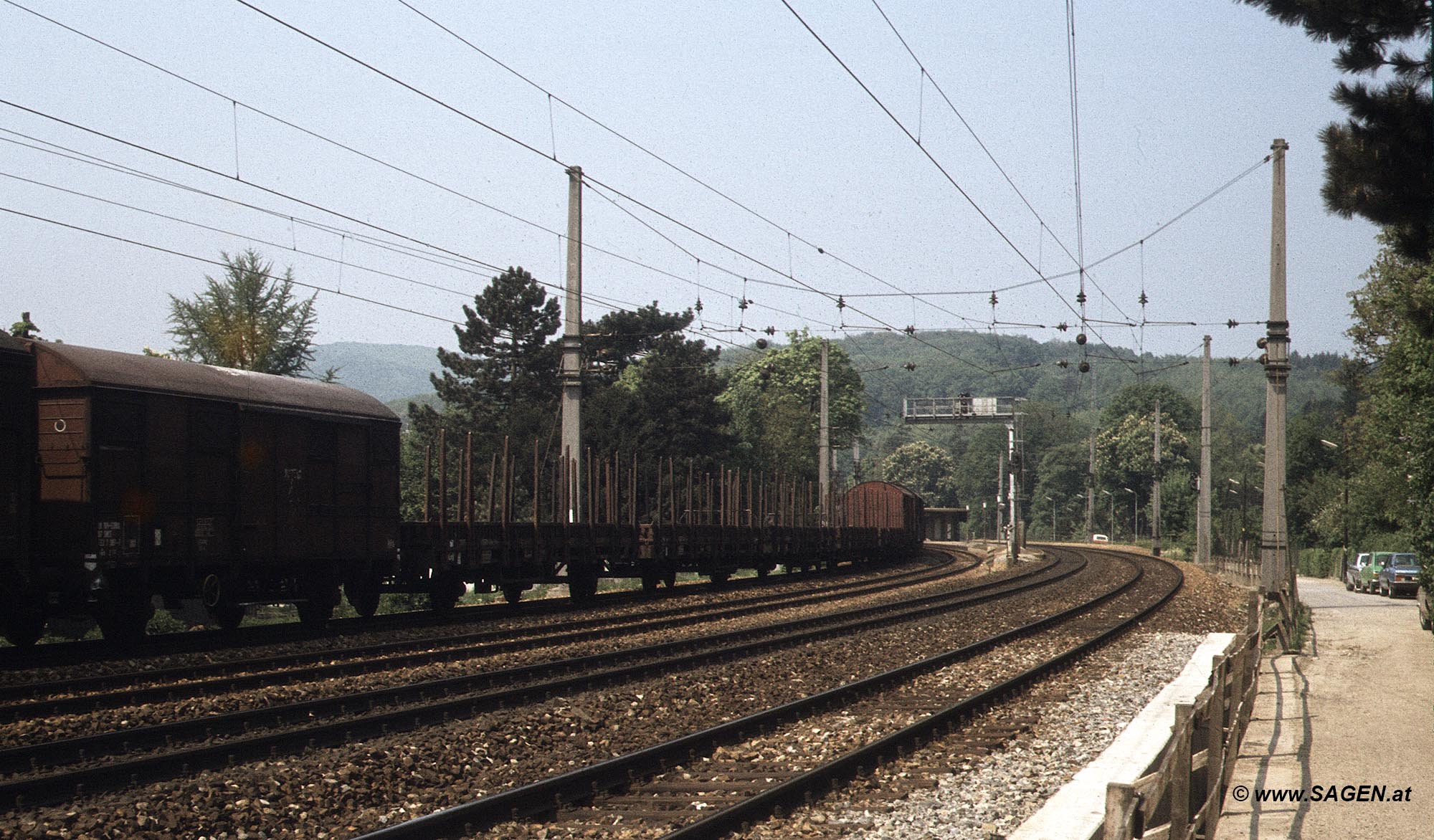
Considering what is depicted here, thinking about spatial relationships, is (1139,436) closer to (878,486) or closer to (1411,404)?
(878,486)

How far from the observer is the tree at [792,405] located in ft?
276

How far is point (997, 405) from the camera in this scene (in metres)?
79.7

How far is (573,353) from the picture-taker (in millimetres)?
29312

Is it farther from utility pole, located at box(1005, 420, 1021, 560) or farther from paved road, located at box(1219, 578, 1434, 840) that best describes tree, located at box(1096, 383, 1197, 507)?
paved road, located at box(1219, 578, 1434, 840)

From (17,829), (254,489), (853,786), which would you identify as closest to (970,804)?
(853,786)

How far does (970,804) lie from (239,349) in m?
59.0

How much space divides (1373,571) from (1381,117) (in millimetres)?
34918

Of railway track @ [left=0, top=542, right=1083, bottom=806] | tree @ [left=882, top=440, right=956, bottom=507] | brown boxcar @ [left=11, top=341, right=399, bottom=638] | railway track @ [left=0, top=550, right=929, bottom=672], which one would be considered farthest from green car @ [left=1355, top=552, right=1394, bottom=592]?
tree @ [left=882, top=440, right=956, bottom=507]

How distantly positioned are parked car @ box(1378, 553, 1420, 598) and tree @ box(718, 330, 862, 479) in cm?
4670

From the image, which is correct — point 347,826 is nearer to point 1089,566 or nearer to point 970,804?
point 970,804

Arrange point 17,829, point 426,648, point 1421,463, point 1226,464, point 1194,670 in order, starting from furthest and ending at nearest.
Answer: point 1226,464 → point 1421,463 → point 426,648 → point 1194,670 → point 17,829

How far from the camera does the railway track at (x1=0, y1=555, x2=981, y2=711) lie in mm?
12418

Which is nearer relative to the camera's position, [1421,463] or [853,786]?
[853,786]

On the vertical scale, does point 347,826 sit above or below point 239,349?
below
